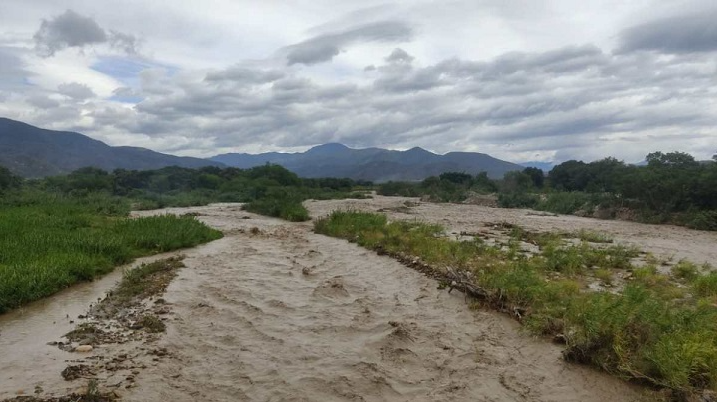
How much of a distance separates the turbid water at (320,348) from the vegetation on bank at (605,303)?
35 centimetres

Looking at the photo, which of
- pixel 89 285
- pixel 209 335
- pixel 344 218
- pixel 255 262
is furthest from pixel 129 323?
pixel 344 218

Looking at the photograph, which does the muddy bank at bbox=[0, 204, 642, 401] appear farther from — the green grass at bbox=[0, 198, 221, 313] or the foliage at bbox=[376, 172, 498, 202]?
the foliage at bbox=[376, 172, 498, 202]

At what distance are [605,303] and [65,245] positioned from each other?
41.1ft

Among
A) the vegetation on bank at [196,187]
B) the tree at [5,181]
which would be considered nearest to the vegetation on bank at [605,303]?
the vegetation on bank at [196,187]

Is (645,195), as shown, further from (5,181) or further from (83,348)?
(5,181)

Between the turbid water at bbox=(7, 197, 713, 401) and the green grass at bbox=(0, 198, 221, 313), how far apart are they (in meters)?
0.47

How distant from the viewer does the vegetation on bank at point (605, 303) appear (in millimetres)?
5699

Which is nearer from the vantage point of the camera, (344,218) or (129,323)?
(129,323)

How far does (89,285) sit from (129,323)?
11.4ft

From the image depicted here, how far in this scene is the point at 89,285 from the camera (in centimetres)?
1066

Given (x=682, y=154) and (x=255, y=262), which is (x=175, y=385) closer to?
(x=255, y=262)

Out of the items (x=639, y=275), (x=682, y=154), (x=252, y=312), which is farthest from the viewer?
(x=682, y=154)

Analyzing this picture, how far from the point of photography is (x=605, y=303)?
7301mm

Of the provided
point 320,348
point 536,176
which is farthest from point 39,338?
point 536,176
